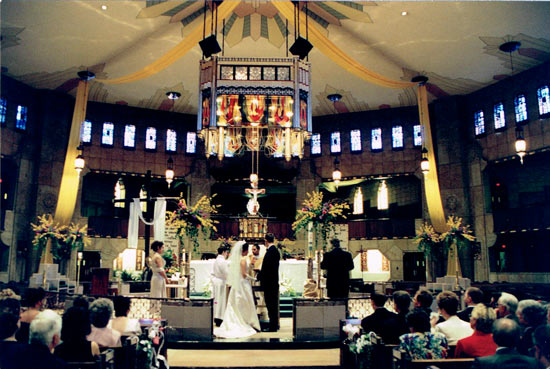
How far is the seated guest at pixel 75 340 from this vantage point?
14.2ft

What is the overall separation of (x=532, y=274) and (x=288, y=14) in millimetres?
13457

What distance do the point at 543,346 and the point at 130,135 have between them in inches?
840

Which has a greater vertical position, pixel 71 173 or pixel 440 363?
pixel 71 173

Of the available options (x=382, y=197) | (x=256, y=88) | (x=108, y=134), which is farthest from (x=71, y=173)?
(x=382, y=197)

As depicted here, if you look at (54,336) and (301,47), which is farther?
(301,47)

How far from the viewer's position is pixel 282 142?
46.1 ft

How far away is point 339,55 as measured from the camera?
43.8 ft

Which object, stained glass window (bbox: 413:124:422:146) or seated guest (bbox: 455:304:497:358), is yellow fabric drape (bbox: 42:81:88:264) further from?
stained glass window (bbox: 413:124:422:146)

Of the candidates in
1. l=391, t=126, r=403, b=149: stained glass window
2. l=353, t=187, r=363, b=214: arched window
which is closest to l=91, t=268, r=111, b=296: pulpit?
l=391, t=126, r=403, b=149: stained glass window

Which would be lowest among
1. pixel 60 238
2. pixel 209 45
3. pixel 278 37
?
pixel 60 238

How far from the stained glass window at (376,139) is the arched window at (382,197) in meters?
2.69

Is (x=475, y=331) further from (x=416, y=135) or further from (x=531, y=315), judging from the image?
(x=416, y=135)

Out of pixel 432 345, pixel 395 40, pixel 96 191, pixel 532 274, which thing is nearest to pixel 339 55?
pixel 395 40

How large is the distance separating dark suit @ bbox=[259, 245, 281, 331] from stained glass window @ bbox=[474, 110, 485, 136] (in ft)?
44.8
